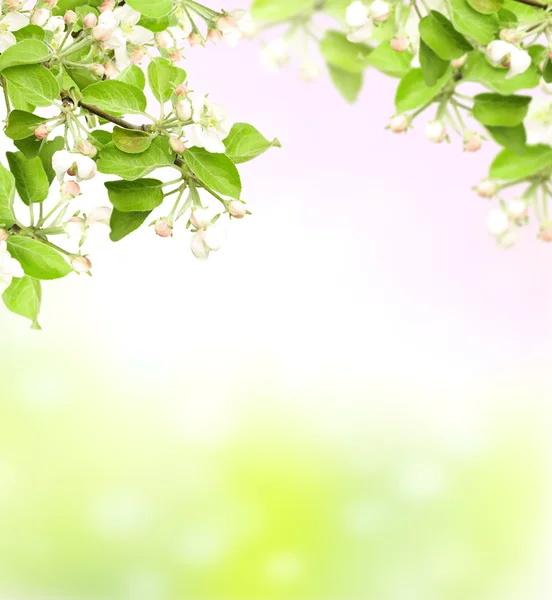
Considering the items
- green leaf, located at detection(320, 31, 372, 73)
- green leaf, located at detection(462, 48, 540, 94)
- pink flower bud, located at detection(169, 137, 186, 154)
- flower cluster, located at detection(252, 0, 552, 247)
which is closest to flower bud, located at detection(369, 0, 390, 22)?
flower cluster, located at detection(252, 0, 552, 247)

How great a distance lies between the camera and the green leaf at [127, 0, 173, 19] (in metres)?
0.68

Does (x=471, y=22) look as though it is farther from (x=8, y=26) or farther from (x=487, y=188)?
(x=8, y=26)

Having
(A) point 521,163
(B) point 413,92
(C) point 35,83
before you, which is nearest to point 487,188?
(A) point 521,163

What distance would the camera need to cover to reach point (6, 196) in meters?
0.65

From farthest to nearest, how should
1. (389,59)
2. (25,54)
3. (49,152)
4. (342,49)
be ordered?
(342,49) → (389,59) → (49,152) → (25,54)

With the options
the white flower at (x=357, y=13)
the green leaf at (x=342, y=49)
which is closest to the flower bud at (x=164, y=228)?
the white flower at (x=357, y=13)

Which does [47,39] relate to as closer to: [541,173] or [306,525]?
[541,173]

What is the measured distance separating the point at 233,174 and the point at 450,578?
952mm

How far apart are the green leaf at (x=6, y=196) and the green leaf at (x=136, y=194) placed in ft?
0.24

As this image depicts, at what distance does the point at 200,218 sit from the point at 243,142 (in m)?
0.08

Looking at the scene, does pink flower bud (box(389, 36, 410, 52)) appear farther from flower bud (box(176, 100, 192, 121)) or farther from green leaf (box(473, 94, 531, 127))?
flower bud (box(176, 100, 192, 121))

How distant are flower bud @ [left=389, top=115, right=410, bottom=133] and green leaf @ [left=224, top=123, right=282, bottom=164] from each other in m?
0.16

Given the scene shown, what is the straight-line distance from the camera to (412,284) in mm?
1313

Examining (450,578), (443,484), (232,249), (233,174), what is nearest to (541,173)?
(233,174)
